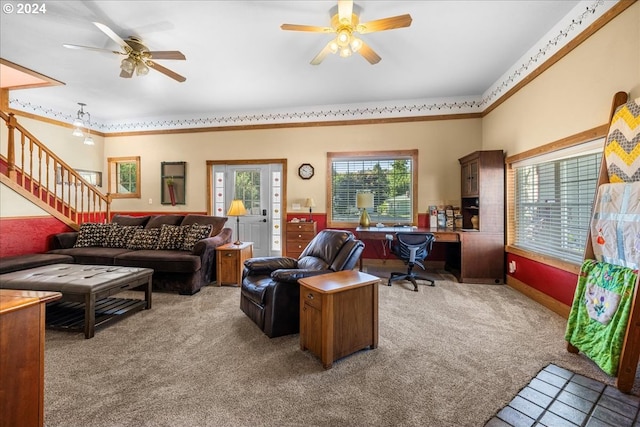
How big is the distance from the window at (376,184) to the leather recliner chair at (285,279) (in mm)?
2474

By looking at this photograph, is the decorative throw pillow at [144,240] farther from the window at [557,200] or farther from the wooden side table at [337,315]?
the window at [557,200]

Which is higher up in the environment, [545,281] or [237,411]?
[545,281]

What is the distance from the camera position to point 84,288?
2484mm

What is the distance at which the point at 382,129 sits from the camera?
5.34 m

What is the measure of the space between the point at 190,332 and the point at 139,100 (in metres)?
4.76

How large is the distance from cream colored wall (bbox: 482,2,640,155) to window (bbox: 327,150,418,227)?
170 cm

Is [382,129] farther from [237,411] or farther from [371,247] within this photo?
[237,411]

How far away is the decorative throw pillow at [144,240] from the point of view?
4191 millimetres

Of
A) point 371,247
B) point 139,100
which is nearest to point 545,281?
point 371,247

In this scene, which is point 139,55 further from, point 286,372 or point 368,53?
point 286,372

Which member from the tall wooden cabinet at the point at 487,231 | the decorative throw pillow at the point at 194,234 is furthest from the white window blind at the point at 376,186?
the decorative throw pillow at the point at 194,234

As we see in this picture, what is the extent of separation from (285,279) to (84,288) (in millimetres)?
1822

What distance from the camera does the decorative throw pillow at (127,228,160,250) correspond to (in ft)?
13.8

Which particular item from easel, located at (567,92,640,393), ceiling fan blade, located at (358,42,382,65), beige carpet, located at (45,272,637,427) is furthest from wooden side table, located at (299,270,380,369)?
ceiling fan blade, located at (358,42,382,65)
